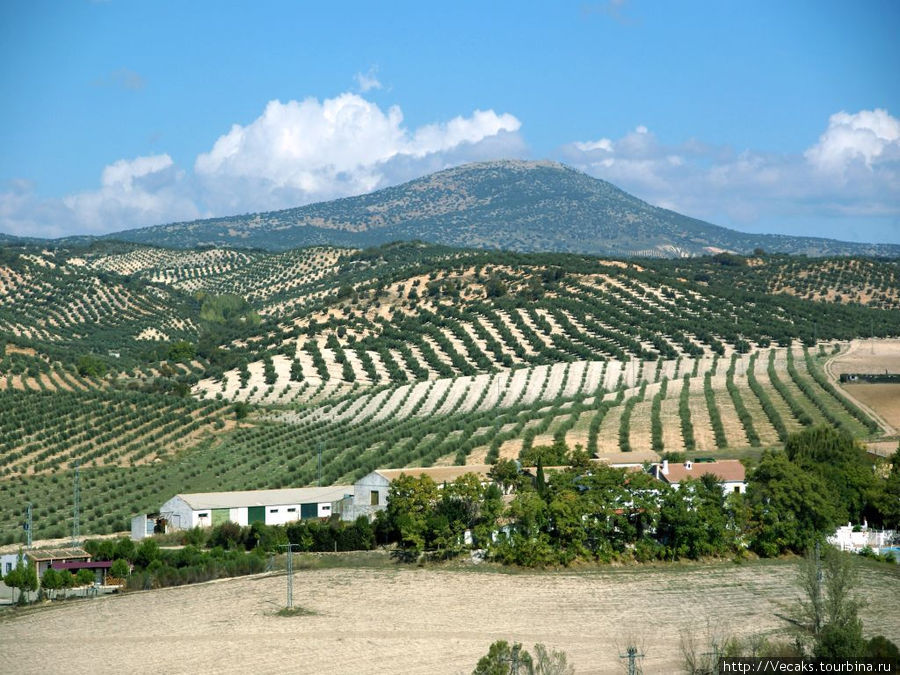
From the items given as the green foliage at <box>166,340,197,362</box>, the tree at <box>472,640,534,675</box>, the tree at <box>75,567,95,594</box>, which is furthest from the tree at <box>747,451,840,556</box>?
the green foliage at <box>166,340,197,362</box>

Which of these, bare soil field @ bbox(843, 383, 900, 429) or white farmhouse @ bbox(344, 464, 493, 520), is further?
bare soil field @ bbox(843, 383, 900, 429)

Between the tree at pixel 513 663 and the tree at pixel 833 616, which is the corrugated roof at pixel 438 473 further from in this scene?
the tree at pixel 513 663

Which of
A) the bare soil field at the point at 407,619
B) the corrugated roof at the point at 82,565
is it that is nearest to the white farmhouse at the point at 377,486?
the bare soil field at the point at 407,619

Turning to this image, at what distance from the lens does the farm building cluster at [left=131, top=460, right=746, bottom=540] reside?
5900cm

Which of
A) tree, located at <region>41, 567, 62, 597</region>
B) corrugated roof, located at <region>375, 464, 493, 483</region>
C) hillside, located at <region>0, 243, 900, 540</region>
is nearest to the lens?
tree, located at <region>41, 567, 62, 597</region>

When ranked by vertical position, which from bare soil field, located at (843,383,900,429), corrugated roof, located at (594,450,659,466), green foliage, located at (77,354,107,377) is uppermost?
green foliage, located at (77,354,107,377)

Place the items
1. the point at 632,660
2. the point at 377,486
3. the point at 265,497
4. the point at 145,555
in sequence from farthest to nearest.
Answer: the point at 265,497 < the point at 377,486 < the point at 145,555 < the point at 632,660

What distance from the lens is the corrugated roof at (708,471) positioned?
58078 millimetres

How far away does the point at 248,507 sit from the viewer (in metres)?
59.8

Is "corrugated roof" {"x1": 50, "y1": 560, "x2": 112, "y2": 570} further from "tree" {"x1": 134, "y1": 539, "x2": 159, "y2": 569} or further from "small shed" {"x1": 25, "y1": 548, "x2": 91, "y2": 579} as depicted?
"tree" {"x1": 134, "y1": 539, "x2": 159, "y2": 569}

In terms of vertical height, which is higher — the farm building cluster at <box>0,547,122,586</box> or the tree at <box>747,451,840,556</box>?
the tree at <box>747,451,840,556</box>

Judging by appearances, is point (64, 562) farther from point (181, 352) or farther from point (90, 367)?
point (181, 352)

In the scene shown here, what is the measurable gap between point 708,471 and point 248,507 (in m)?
20.8

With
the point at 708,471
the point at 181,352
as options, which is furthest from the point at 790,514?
the point at 181,352
